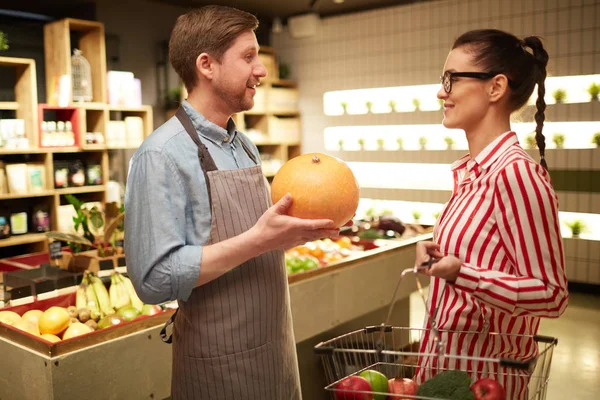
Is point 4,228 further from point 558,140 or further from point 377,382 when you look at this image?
point 558,140

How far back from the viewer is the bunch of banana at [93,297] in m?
2.70

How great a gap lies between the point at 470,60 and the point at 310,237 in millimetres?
599

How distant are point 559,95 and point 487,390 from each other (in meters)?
6.10

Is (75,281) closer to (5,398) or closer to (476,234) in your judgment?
(5,398)

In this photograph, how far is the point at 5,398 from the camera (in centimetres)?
231

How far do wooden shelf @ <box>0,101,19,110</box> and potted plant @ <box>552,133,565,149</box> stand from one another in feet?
18.9

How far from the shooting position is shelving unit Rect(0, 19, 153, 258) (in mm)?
5461

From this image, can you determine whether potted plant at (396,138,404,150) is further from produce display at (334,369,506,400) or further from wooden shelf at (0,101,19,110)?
produce display at (334,369,506,400)

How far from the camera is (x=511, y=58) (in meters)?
1.42

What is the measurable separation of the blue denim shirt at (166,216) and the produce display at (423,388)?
482 mm

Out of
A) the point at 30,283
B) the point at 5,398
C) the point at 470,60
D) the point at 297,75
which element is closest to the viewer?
the point at 470,60

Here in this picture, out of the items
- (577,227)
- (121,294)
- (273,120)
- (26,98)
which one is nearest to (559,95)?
(577,227)

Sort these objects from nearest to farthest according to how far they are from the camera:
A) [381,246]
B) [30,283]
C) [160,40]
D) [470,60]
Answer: [470,60] < [30,283] < [381,246] < [160,40]

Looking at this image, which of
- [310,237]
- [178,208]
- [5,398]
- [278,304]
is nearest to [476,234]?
[310,237]
